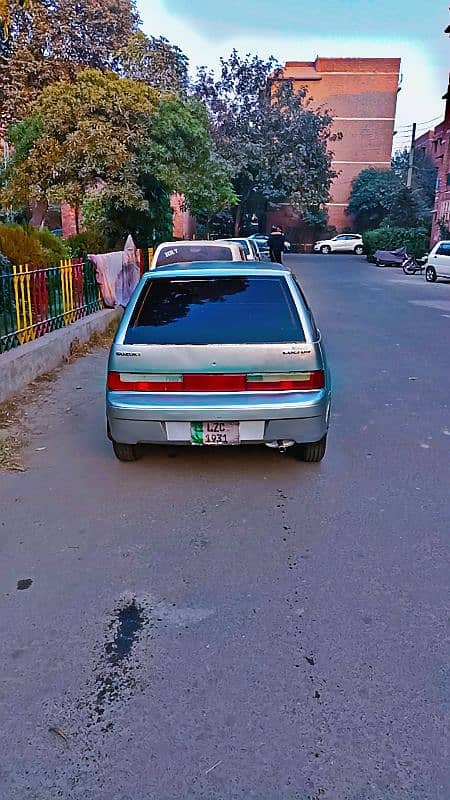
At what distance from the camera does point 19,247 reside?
9.90 m

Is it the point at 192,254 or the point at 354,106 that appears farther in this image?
the point at 354,106

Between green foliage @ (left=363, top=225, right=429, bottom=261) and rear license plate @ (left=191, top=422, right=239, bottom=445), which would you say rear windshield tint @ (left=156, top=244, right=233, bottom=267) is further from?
green foliage @ (left=363, top=225, right=429, bottom=261)

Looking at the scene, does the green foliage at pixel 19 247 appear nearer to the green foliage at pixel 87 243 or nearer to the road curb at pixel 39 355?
the road curb at pixel 39 355

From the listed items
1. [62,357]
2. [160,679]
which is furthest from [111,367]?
[62,357]

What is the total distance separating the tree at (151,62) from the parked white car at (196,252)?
8767 millimetres

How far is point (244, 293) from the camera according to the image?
4.98 metres

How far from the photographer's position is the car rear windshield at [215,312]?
4.74 meters

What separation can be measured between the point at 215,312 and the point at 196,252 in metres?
6.82

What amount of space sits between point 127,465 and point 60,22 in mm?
17641

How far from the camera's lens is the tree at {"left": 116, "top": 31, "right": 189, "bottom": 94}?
57.6ft

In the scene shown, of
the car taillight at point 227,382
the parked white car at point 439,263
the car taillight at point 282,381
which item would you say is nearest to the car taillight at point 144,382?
the car taillight at point 227,382

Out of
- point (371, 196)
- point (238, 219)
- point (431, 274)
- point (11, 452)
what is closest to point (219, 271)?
point (11, 452)

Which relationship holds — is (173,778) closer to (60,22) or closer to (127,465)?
(127,465)

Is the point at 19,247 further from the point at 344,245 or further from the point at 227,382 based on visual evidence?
the point at 344,245
